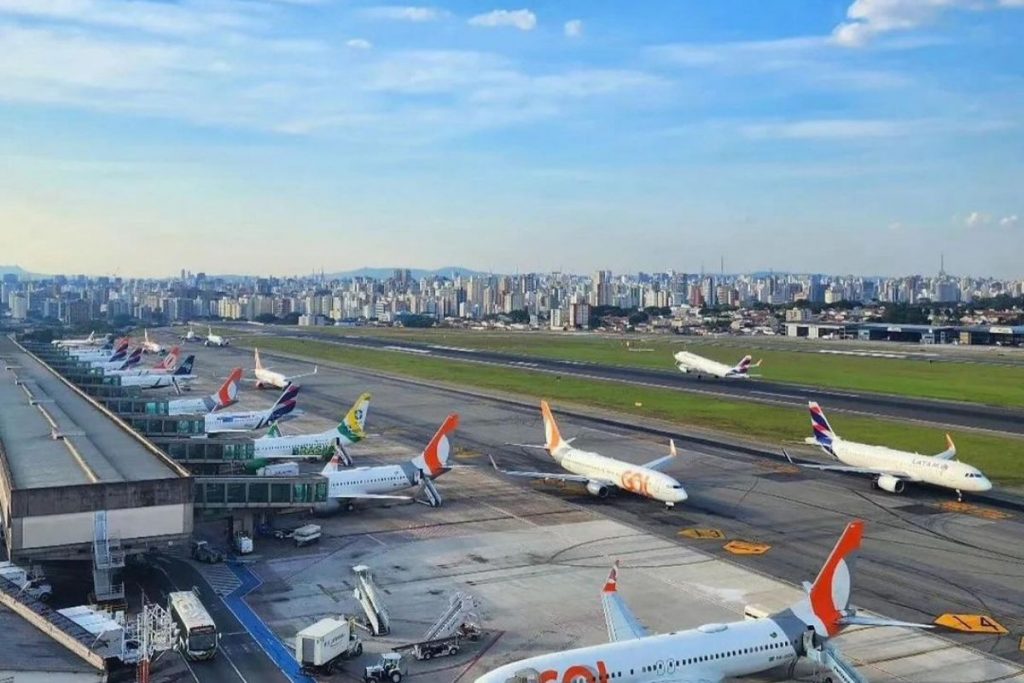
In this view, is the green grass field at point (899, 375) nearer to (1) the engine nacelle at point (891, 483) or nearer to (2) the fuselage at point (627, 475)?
(1) the engine nacelle at point (891, 483)

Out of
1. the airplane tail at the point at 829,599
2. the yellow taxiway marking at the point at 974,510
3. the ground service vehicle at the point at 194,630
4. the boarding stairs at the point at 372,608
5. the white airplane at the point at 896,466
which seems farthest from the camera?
the white airplane at the point at 896,466

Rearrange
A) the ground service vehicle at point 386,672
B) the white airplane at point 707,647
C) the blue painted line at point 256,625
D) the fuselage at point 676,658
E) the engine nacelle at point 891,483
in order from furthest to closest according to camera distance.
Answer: the engine nacelle at point 891,483
the blue painted line at point 256,625
the ground service vehicle at point 386,672
the white airplane at point 707,647
the fuselage at point 676,658

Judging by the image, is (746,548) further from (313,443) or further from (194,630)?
(313,443)

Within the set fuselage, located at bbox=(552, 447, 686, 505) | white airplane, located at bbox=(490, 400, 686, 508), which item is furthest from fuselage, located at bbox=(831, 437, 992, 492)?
fuselage, located at bbox=(552, 447, 686, 505)

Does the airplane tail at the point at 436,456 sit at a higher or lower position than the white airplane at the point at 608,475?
higher

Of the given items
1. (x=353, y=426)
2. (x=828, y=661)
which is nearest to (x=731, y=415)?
(x=353, y=426)

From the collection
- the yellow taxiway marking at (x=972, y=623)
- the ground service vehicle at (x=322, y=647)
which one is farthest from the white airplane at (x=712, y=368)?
the ground service vehicle at (x=322, y=647)
